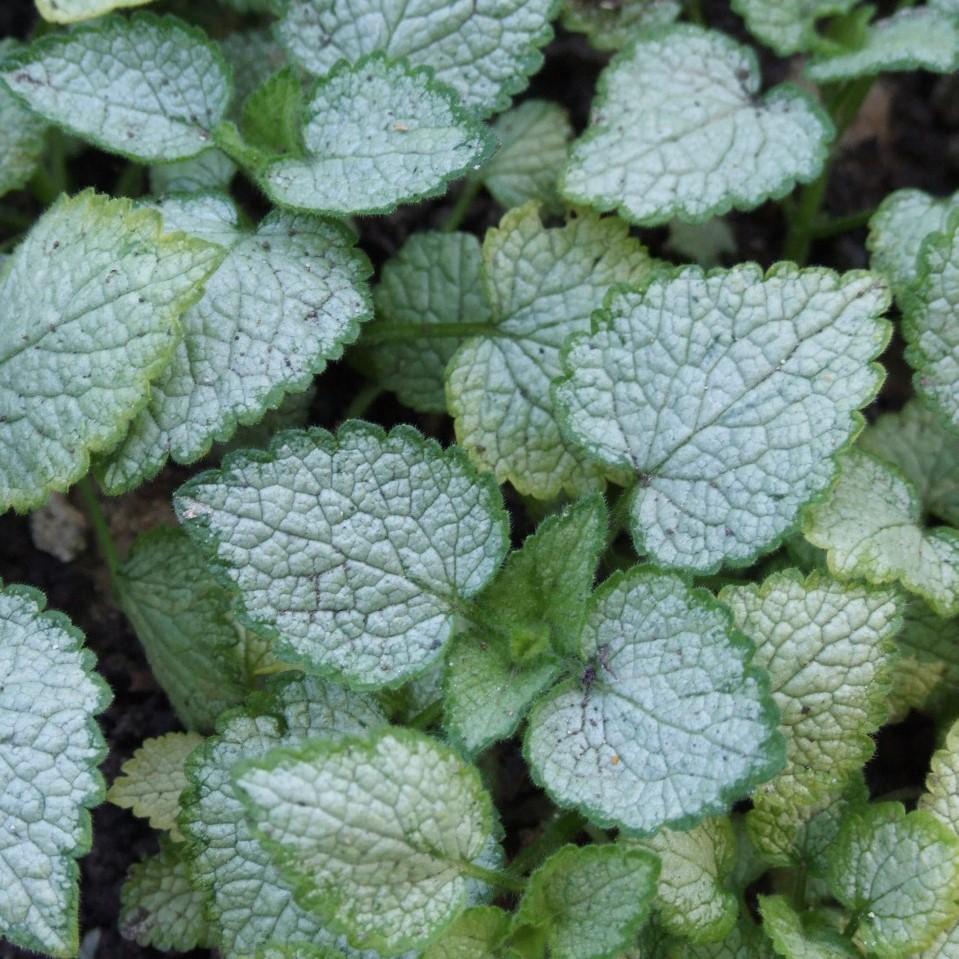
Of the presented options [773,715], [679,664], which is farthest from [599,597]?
[773,715]

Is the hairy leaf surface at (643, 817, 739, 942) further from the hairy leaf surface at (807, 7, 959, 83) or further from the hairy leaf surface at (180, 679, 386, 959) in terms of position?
the hairy leaf surface at (807, 7, 959, 83)

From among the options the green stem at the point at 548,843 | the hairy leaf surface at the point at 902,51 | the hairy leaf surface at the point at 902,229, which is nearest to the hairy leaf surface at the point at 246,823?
the green stem at the point at 548,843

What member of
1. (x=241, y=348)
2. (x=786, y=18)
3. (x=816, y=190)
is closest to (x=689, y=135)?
(x=786, y=18)

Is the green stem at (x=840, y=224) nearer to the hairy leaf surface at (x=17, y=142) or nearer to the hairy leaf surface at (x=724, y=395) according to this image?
the hairy leaf surface at (x=724, y=395)

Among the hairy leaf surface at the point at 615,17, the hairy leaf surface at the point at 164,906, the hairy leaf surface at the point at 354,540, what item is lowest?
the hairy leaf surface at the point at 164,906

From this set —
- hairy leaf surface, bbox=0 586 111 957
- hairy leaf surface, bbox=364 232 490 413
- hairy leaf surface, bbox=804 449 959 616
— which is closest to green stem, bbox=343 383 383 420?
hairy leaf surface, bbox=364 232 490 413
